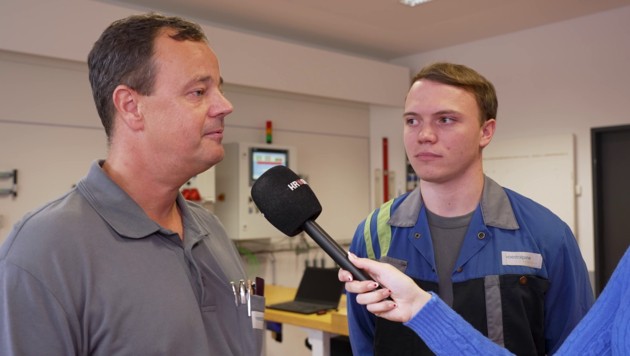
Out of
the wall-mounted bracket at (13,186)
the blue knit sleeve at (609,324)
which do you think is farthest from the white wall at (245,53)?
the blue knit sleeve at (609,324)

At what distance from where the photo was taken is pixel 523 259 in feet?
5.38

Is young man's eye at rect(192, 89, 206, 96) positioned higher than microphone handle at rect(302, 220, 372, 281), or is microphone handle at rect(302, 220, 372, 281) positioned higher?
young man's eye at rect(192, 89, 206, 96)

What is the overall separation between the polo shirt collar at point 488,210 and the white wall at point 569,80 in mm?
3693

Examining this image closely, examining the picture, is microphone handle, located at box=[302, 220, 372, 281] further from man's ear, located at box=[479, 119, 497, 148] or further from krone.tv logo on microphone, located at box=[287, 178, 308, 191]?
man's ear, located at box=[479, 119, 497, 148]

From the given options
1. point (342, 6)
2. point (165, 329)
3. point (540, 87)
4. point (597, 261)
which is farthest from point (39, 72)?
point (597, 261)

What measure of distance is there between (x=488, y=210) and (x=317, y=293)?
94.4 inches

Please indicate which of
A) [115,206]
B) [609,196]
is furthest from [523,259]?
[609,196]

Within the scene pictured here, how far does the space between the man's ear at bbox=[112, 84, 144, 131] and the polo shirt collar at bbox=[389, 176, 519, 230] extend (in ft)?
2.74

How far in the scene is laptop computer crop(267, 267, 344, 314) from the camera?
3773mm

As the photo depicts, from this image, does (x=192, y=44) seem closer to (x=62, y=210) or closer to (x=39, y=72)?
(x=62, y=210)

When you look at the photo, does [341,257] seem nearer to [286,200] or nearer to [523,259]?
[286,200]

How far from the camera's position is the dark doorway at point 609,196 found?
4.95 meters

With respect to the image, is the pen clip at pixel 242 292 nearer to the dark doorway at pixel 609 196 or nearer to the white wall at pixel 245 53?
the white wall at pixel 245 53

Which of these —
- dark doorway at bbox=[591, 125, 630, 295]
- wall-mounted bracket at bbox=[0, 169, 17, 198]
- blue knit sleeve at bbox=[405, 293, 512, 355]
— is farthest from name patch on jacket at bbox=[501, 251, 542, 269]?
dark doorway at bbox=[591, 125, 630, 295]
